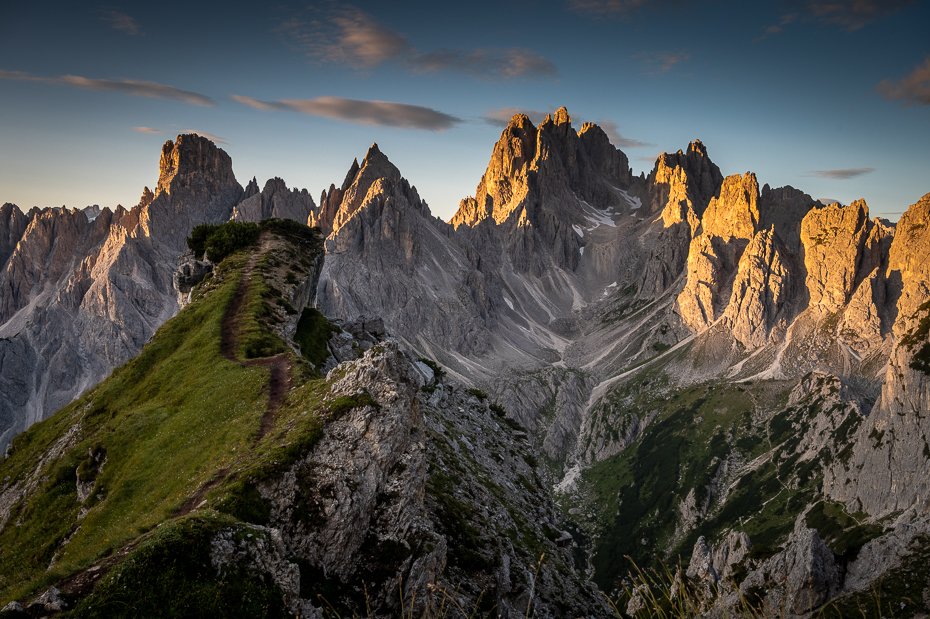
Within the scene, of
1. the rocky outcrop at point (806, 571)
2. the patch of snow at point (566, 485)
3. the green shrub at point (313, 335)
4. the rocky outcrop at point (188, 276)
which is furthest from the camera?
the patch of snow at point (566, 485)

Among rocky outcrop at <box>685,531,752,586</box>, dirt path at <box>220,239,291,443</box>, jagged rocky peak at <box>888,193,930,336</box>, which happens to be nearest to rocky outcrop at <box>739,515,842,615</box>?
rocky outcrop at <box>685,531,752,586</box>

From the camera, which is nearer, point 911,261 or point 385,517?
point 385,517

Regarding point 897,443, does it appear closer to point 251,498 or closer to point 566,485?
point 566,485

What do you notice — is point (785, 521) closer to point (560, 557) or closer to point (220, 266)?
point (560, 557)

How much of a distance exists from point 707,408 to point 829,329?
5509 centimetres

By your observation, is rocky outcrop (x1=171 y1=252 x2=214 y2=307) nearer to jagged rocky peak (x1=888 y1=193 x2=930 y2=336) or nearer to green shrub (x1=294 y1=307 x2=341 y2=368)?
green shrub (x1=294 y1=307 x2=341 y2=368)

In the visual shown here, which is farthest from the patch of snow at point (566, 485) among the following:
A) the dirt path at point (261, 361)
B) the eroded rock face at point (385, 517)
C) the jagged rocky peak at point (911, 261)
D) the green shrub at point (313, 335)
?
the dirt path at point (261, 361)

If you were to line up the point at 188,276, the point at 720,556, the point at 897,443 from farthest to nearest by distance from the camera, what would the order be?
the point at 897,443 → the point at 720,556 → the point at 188,276

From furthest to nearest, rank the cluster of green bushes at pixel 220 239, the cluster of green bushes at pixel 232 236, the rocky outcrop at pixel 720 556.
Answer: the rocky outcrop at pixel 720 556
the cluster of green bushes at pixel 232 236
the cluster of green bushes at pixel 220 239

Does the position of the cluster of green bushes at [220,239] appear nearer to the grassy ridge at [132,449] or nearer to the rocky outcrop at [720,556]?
the grassy ridge at [132,449]

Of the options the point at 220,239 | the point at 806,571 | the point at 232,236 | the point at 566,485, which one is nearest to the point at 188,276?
the point at 220,239

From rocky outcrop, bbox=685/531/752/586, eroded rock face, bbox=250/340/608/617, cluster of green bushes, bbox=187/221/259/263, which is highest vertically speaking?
cluster of green bushes, bbox=187/221/259/263

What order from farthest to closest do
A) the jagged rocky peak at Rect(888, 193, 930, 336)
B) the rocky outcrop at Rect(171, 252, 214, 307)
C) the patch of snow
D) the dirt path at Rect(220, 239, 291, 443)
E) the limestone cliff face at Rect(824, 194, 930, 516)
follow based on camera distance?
the patch of snow, the jagged rocky peak at Rect(888, 193, 930, 336), the limestone cliff face at Rect(824, 194, 930, 516), the rocky outcrop at Rect(171, 252, 214, 307), the dirt path at Rect(220, 239, 291, 443)

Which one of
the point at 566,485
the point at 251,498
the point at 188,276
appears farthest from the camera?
the point at 566,485
